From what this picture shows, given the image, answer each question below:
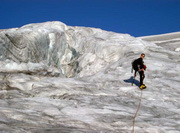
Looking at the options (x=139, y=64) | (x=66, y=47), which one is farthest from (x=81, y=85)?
(x=66, y=47)

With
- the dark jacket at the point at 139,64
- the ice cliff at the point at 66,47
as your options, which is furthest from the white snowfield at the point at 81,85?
the dark jacket at the point at 139,64

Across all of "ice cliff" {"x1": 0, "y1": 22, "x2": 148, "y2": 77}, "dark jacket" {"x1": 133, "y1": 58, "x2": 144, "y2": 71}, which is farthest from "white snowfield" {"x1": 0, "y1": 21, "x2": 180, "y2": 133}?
"dark jacket" {"x1": 133, "y1": 58, "x2": 144, "y2": 71}

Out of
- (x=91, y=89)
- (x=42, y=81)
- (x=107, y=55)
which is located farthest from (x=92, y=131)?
(x=107, y=55)

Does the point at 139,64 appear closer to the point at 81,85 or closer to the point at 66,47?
the point at 81,85

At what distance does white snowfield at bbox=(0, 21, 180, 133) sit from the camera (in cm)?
735

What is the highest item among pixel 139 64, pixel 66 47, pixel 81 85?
pixel 66 47

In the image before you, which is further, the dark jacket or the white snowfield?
the dark jacket

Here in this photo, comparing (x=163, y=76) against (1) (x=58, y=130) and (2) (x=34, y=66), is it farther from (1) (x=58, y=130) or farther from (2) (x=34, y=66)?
(1) (x=58, y=130)

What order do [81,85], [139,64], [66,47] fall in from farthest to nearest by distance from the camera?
[66,47]
[139,64]
[81,85]

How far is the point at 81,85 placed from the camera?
12.4 metres

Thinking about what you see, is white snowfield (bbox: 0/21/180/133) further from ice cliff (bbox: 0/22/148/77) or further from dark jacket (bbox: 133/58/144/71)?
dark jacket (bbox: 133/58/144/71)

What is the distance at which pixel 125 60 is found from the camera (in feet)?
61.6

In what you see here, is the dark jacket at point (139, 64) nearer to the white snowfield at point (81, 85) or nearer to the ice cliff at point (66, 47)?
the white snowfield at point (81, 85)

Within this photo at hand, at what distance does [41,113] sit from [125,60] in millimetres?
11853
